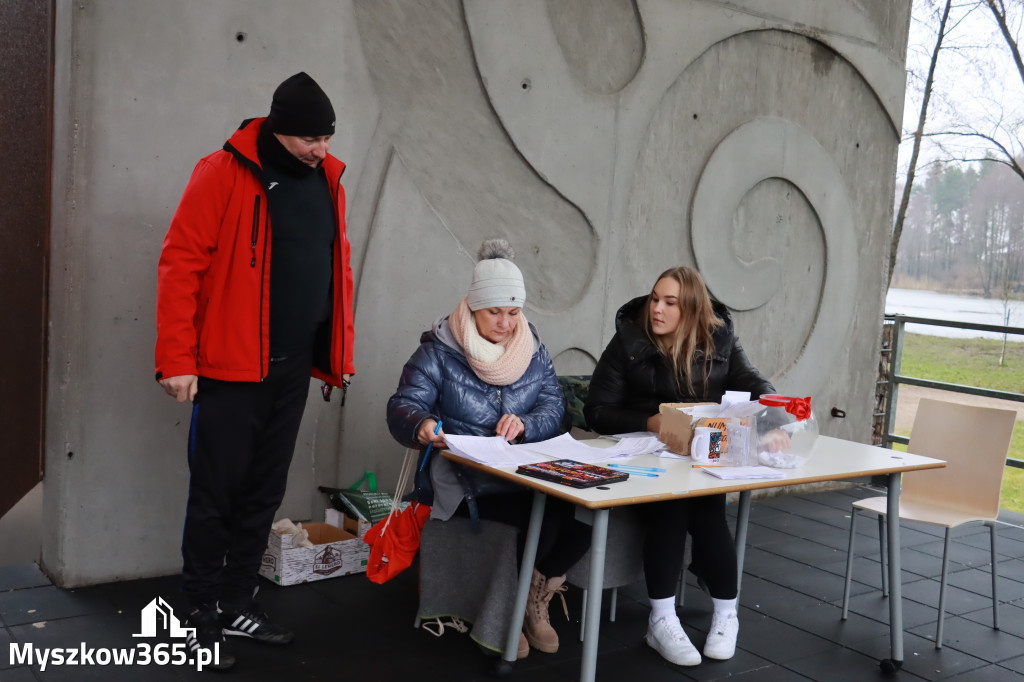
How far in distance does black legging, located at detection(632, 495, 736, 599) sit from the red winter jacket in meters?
1.43

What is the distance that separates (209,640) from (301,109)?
172cm

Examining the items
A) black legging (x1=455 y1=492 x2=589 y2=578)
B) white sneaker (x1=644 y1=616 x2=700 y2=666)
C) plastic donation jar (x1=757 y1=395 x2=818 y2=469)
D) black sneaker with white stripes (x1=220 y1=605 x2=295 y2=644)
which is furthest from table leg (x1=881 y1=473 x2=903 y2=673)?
black sneaker with white stripes (x1=220 y1=605 x2=295 y2=644)

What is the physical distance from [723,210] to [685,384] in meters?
1.97

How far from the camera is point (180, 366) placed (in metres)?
2.78

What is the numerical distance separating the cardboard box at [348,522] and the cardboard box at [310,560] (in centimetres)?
3

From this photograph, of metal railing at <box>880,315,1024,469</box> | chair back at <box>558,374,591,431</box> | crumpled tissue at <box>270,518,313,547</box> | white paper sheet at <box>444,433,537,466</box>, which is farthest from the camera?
metal railing at <box>880,315,1024,469</box>

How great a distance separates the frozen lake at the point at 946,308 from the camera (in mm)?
6508

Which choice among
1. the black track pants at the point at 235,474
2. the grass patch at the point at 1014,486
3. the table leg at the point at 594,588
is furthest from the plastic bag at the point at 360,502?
the grass patch at the point at 1014,486

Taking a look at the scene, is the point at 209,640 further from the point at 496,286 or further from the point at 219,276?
the point at 496,286

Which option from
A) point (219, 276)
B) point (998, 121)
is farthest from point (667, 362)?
point (998, 121)

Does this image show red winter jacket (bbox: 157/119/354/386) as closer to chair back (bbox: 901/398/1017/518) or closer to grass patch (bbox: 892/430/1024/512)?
chair back (bbox: 901/398/1017/518)

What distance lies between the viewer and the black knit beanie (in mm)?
2830

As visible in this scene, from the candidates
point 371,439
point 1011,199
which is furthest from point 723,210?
point 1011,199

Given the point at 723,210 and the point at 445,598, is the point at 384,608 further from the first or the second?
the point at 723,210
